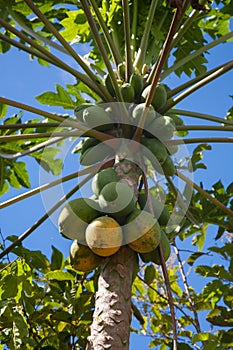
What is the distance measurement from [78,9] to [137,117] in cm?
189

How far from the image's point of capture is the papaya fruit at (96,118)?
2373 millimetres

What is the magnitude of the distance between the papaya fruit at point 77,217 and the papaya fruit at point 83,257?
0.03 meters

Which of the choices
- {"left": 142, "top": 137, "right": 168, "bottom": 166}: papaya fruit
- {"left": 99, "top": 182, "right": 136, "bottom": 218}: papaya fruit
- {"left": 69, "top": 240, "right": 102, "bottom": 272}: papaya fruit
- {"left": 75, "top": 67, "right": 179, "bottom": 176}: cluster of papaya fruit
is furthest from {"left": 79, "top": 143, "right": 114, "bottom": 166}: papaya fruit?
{"left": 69, "top": 240, "right": 102, "bottom": 272}: papaya fruit

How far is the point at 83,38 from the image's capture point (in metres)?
3.90

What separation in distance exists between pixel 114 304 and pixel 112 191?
1.44ft

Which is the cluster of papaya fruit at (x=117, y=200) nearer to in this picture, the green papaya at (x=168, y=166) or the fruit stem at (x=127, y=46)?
the green papaya at (x=168, y=166)

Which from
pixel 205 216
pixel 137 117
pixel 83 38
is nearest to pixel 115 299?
pixel 137 117

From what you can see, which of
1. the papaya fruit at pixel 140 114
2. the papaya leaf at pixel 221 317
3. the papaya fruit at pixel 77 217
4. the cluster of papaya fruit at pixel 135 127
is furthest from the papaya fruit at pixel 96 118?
the papaya leaf at pixel 221 317

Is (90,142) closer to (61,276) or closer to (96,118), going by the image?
(96,118)

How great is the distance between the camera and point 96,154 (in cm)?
238

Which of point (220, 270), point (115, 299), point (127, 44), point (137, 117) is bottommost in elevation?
point (115, 299)

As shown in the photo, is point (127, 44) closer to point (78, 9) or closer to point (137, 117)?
point (137, 117)

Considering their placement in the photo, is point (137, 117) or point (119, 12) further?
point (119, 12)

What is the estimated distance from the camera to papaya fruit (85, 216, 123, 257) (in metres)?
1.85
